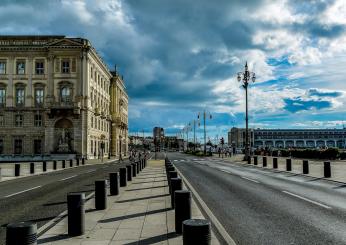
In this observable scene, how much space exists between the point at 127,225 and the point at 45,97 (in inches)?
2227

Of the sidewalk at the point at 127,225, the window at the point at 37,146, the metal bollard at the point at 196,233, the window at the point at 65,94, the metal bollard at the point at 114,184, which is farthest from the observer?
the window at the point at 65,94

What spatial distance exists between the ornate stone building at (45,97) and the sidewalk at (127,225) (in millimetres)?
49502

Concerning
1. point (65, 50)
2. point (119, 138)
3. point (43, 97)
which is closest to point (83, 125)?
point (43, 97)

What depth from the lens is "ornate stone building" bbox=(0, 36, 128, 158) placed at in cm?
5984

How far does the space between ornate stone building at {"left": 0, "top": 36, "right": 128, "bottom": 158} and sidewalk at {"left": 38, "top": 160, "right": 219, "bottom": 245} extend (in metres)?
49.5

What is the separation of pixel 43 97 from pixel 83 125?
818 cm

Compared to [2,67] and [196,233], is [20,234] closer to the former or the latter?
[196,233]

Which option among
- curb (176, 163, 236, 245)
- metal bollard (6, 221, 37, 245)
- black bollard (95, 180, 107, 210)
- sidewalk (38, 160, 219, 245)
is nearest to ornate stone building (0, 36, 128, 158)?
sidewalk (38, 160, 219, 245)

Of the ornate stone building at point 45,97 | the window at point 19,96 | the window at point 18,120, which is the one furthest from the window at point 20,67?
the window at point 18,120

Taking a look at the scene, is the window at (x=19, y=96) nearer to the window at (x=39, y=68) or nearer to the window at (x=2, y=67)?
the window at (x=2, y=67)

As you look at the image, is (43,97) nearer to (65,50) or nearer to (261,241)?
(65,50)

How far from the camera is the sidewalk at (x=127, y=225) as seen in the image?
695 cm

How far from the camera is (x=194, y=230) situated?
195 inches

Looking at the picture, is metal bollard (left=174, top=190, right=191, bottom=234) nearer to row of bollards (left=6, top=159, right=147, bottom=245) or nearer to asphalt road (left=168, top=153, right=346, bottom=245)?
asphalt road (left=168, top=153, right=346, bottom=245)
